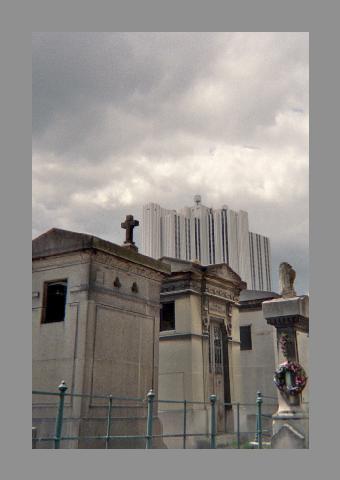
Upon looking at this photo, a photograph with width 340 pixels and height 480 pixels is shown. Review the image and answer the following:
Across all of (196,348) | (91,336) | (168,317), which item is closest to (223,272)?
(168,317)

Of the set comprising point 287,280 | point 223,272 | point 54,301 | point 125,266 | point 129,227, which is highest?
point 129,227

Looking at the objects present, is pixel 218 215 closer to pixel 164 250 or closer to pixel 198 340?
pixel 164 250

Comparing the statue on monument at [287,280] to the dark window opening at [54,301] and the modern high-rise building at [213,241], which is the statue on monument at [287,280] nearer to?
the dark window opening at [54,301]

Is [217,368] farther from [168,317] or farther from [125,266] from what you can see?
[125,266]

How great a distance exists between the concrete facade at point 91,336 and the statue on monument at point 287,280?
3.24 metres

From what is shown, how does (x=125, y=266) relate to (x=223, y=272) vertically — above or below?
below

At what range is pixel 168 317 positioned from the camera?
631 inches

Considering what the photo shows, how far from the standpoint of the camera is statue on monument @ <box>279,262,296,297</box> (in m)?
11.2

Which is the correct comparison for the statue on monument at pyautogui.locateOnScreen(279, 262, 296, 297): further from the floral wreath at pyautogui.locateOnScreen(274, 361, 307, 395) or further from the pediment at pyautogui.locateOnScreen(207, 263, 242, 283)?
the pediment at pyautogui.locateOnScreen(207, 263, 242, 283)

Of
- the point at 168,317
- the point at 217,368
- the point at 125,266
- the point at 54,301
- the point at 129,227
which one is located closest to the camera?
the point at 54,301

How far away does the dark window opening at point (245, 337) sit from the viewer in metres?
19.1

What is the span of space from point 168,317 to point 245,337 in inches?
174

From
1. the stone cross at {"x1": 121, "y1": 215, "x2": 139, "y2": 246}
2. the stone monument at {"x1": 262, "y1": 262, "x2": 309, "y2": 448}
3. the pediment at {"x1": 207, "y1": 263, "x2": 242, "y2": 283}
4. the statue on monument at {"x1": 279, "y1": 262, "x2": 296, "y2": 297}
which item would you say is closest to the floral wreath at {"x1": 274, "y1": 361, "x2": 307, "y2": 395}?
the stone monument at {"x1": 262, "y1": 262, "x2": 309, "y2": 448}

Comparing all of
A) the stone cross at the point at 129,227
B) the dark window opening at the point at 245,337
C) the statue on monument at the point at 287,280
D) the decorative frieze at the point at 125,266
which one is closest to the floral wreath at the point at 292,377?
the statue on monument at the point at 287,280
